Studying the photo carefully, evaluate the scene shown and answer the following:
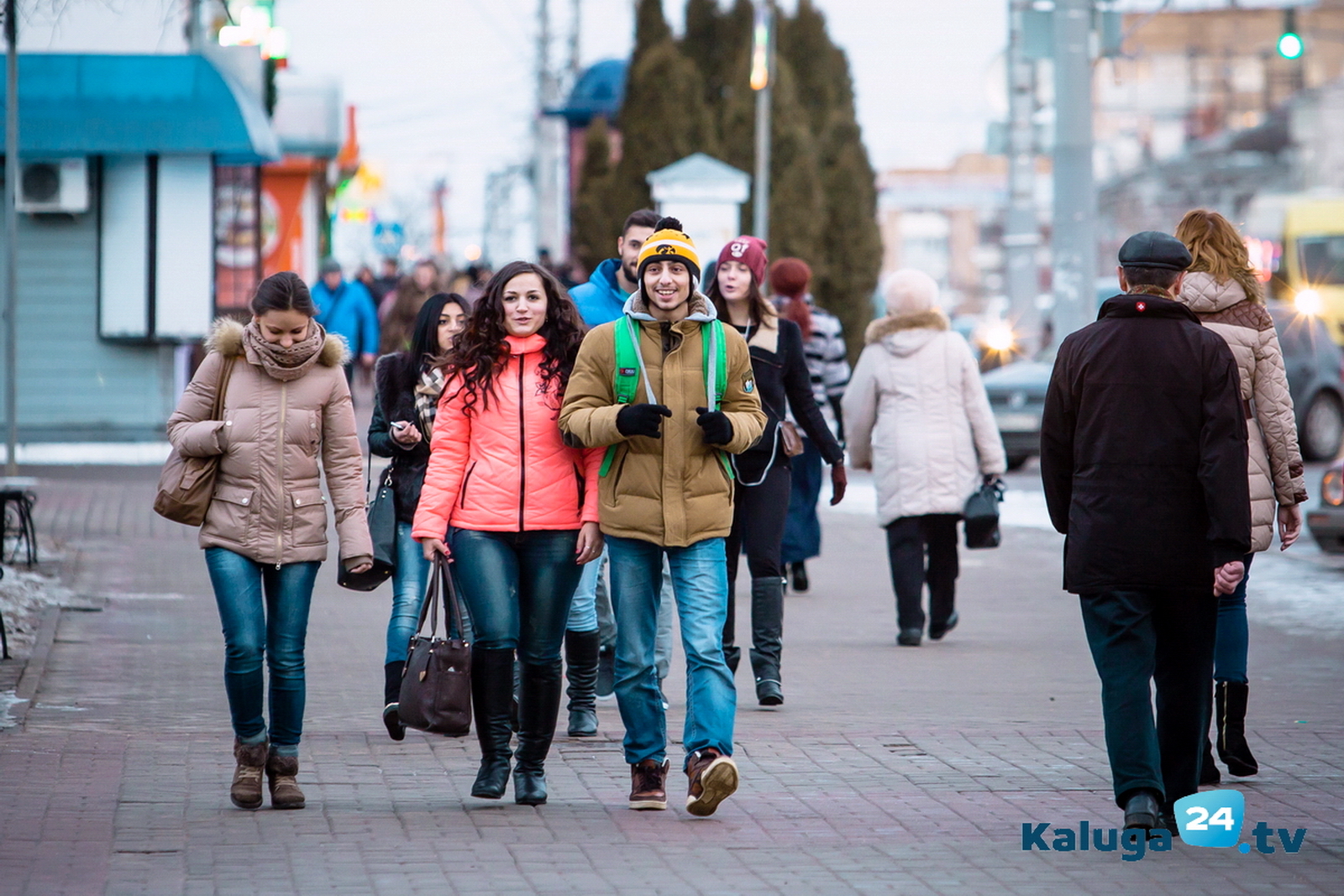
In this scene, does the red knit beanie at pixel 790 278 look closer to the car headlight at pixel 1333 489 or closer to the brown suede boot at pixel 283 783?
the brown suede boot at pixel 283 783

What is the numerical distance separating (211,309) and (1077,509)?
16209 mm

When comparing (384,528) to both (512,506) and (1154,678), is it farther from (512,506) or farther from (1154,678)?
(1154,678)

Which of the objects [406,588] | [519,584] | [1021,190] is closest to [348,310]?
[1021,190]

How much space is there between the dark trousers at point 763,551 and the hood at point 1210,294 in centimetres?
207

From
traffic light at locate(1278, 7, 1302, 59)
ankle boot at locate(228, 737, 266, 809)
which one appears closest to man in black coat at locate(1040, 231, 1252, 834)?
ankle boot at locate(228, 737, 266, 809)

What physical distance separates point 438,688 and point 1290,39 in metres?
16.1

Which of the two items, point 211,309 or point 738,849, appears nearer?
point 738,849

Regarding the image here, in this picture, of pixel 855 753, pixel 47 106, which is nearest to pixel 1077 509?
pixel 855 753

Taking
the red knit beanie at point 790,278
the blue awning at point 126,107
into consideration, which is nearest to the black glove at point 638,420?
the red knit beanie at point 790,278

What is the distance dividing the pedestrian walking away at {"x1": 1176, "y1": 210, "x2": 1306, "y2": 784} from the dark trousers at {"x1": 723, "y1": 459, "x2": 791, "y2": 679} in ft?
6.90

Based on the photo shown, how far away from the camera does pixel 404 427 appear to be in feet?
25.5

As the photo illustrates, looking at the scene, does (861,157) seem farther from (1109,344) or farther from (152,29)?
(1109,344)

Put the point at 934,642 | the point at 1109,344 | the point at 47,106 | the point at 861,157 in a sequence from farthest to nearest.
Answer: the point at 861,157 → the point at 47,106 → the point at 934,642 → the point at 1109,344

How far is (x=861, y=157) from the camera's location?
106 ft
